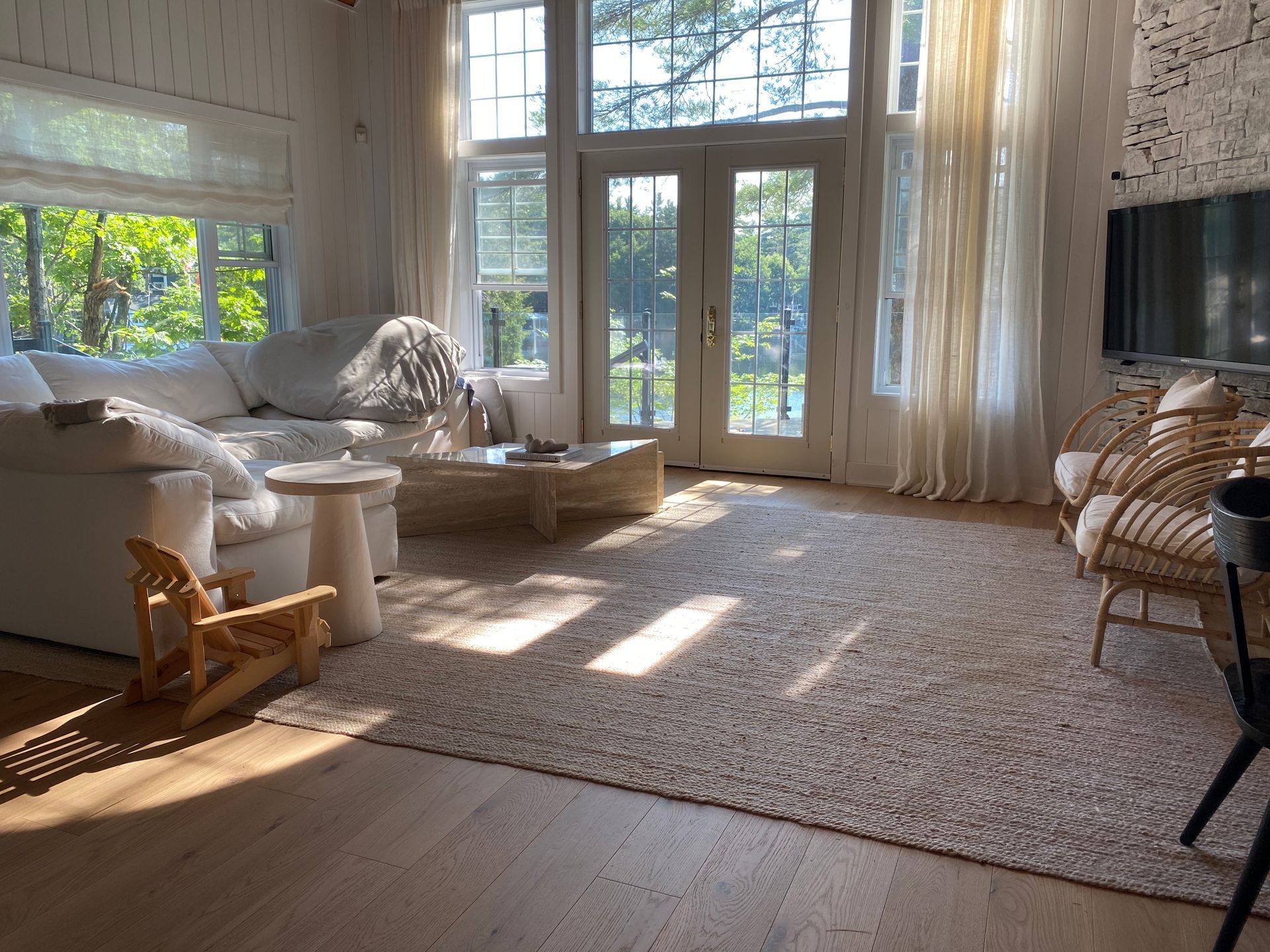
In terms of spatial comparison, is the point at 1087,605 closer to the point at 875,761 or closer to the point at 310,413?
the point at 875,761

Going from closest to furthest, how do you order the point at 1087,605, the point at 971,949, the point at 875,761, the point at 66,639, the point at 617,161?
the point at 971,949 < the point at 875,761 < the point at 66,639 < the point at 1087,605 < the point at 617,161

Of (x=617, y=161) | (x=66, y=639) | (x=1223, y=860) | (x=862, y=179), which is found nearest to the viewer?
(x=1223, y=860)

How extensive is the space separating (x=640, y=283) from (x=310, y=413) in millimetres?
2220

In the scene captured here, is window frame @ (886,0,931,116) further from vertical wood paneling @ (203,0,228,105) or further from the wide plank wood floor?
the wide plank wood floor

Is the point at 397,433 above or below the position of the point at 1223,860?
above

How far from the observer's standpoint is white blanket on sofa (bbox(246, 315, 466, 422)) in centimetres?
493

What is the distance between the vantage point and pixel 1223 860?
186cm

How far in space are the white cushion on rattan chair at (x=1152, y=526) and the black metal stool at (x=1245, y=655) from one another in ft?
3.01

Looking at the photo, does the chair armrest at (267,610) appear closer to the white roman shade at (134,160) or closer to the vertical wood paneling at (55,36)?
the white roman shade at (134,160)

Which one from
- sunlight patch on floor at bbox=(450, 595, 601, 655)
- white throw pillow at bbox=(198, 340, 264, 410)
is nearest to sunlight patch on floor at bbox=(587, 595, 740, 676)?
sunlight patch on floor at bbox=(450, 595, 601, 655)

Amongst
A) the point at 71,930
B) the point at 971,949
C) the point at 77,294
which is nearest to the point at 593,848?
the point at 971,949

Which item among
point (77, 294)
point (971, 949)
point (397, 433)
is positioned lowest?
point (971, 949)

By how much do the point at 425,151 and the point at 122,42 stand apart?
189 centimetres

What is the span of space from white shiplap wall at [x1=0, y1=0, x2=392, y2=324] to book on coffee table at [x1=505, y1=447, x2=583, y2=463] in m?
2.58
